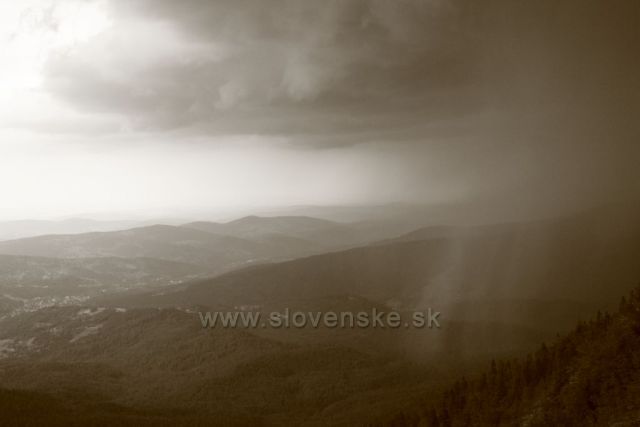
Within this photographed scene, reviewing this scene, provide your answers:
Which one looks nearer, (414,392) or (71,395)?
(414,392)

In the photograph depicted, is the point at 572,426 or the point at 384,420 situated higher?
the point at 572,426

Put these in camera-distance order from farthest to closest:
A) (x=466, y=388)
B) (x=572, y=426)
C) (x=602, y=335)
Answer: (x=466, y=388), (x=602, y=335), (x=572, y=426)

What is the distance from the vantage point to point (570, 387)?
201 ft

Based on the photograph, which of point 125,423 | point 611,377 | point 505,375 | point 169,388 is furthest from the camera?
point 169,388

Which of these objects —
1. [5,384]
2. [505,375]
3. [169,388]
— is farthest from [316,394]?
[5,384]

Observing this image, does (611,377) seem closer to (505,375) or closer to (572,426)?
(572,426)

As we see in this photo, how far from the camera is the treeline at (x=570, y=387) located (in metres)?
54.3

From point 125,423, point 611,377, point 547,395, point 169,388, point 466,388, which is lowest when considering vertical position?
point 169,388

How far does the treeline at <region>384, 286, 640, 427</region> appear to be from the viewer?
54.3 m

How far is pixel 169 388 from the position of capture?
194 metres

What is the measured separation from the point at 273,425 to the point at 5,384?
122 metres

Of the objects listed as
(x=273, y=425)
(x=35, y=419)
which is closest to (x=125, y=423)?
(x=35, y=419)

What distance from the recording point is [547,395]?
64125mm

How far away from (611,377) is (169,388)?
558 ft
